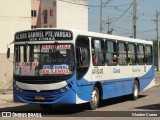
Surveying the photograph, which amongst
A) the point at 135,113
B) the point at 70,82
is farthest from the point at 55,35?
the point at 135,113

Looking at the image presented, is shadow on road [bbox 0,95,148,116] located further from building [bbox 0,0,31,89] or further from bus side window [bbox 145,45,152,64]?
building [bbox 0,0,31,89]

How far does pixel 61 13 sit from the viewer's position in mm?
86812

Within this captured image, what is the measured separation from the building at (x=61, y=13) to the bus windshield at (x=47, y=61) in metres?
70.5

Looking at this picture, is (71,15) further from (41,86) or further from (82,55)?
(41,86)

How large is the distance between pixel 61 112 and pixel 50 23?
7454 centimetres

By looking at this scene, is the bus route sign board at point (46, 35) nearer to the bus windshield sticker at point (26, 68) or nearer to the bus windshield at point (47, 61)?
the bus windshield at point (47, 61)

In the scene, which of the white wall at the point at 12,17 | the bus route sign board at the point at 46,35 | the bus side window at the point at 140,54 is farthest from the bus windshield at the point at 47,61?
the white wall at the point at 12,17

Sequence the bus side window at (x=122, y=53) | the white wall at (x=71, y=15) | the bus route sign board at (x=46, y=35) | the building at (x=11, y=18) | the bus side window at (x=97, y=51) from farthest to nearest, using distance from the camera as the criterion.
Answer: the white wall at (x=71, y=15) < the building at (x=11, y=18) < the bus side window at (x=122, y=53) < the bus side window at (x=97, y=51) < the bus route sign board at (x=46, y=35)

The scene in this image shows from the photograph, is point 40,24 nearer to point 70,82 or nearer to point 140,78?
point 140,78

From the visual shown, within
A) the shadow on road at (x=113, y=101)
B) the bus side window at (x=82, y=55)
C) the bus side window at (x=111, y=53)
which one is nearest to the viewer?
the bus side window at (x=82, y=55)

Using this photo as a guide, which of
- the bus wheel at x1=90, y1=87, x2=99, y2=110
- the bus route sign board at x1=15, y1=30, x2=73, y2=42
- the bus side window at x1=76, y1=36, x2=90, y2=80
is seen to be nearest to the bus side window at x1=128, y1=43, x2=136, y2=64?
the bus wheel at x1=90, y1=87, x2=99, y2=110

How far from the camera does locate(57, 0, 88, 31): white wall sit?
8632 centimetres

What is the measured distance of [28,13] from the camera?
30.4 meters

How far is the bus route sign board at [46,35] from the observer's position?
48.5 feet
